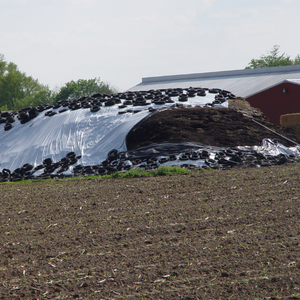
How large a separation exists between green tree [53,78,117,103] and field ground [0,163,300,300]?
51194mm

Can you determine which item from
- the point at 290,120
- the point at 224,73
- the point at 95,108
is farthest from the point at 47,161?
the point at 224,73

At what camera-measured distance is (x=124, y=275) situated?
459cm

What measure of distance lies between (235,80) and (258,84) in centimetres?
439

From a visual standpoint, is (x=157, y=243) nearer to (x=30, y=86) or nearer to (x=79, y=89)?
(x=79, y=89)

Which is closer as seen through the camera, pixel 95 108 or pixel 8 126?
pixel 95 108

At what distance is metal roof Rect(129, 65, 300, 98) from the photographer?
117 feet

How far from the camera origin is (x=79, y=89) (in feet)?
201

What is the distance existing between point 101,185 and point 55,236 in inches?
197

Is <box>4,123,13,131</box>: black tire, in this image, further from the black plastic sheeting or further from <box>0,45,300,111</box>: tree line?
<box>0,45,300,111</box>: tree line

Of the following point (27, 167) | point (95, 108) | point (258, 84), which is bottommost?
point (27, 167)

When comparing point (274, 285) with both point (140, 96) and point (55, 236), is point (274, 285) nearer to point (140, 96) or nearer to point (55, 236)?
point (55, 236)

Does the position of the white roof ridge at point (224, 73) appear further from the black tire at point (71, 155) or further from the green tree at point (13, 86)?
the green tree at point (13, 86)

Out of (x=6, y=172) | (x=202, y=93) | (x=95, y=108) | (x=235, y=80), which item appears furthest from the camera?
(x=235, y=80)

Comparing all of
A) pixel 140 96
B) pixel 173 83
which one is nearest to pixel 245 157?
pixel 140 96
